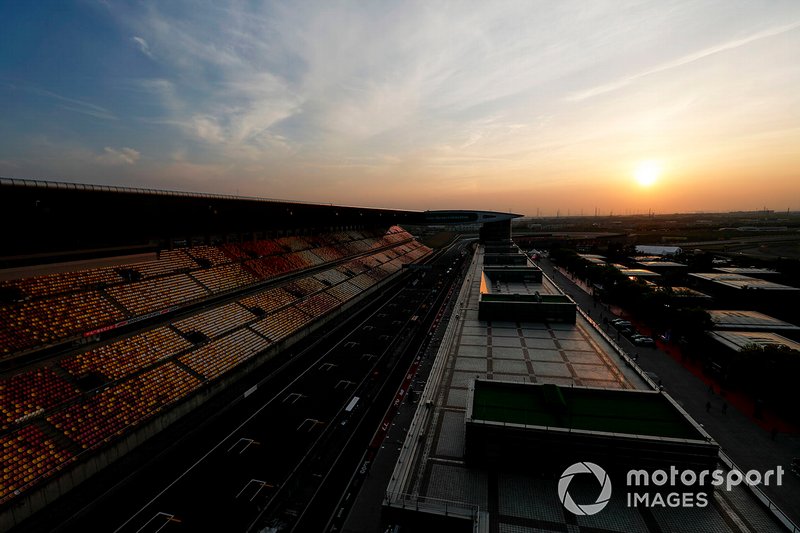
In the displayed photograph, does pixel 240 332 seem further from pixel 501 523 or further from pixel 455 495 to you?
pixel 501 523

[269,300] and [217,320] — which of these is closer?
[217,320]

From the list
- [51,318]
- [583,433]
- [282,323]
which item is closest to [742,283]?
[583,433]

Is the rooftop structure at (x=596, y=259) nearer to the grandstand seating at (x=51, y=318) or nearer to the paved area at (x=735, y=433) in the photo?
the paved area at (x=735, y=433)

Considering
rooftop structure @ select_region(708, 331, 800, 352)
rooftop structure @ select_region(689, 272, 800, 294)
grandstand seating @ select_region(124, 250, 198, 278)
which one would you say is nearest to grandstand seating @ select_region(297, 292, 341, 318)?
grandstand seating @ select_region(124, 250, 198, 278)

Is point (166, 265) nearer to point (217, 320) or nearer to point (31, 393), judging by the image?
point (217, 320)

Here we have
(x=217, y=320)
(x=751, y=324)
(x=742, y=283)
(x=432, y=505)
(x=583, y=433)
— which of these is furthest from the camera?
(x=742, y=283)

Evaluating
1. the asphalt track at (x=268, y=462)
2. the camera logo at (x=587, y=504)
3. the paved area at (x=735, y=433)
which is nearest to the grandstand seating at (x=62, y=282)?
the asphalt track at (x=268, y=462)
